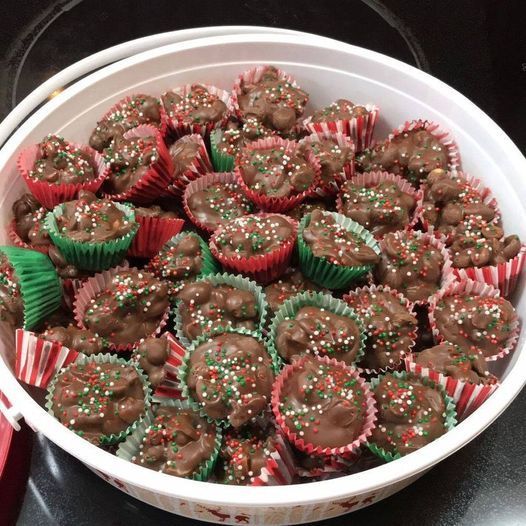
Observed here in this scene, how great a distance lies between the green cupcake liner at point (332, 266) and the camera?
5.66ft

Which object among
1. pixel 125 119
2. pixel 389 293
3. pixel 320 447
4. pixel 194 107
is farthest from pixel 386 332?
pixel 125 119

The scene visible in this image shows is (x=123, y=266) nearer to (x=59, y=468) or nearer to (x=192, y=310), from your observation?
(x=192, y=310)

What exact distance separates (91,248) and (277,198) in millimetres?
553

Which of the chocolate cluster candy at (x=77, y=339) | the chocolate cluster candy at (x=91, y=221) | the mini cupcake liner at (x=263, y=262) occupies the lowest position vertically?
the chocolate cluster candy at (x=77, y=339)

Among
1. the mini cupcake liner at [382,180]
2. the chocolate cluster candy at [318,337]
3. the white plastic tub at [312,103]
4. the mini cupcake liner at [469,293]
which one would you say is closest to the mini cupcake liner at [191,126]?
the white plastic tub at [312,103]

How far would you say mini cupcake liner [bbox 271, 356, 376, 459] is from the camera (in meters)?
1.43

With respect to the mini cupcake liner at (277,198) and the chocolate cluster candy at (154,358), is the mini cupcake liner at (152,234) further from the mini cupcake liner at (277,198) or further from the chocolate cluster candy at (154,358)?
the chocolate cluster candy at (154,358)

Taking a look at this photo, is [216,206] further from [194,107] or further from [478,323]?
[478,323]

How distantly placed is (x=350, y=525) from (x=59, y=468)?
0.85 meters

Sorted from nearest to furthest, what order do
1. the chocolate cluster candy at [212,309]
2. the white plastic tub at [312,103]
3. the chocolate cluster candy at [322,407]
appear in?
the white plastic tub at [312,103] → the chocolate cluster candy at [322,407] → the chocolate cluster candy at [212,309]

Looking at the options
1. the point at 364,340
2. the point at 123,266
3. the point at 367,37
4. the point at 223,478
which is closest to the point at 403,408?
the point at 364,340

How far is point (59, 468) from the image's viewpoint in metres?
1.82

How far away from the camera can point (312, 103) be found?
2340 millimetres

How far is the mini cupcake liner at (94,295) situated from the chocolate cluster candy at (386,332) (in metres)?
0.56
